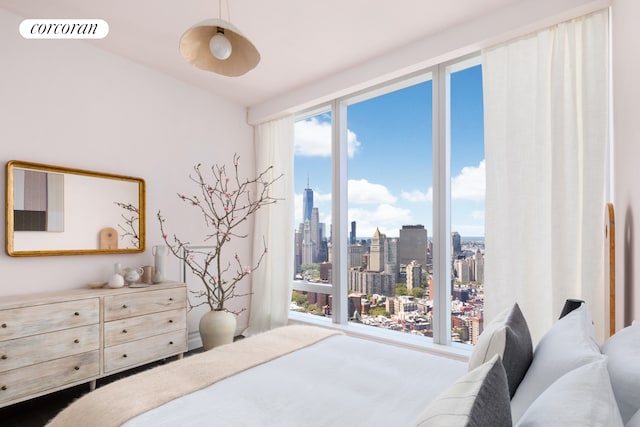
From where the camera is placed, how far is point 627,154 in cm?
155

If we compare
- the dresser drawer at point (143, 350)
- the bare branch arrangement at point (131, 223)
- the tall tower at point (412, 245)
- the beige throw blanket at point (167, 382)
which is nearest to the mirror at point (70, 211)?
the bare branch arrangement at point (131, 223)

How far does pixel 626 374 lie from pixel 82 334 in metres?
2.96

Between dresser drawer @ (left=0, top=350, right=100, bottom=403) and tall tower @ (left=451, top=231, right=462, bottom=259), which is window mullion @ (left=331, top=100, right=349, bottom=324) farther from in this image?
dresser drawer @ (left=0, top=350, right=100, bottom=403)

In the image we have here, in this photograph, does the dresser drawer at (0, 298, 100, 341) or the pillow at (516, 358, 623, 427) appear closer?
the pillow at (516, 358, 623, 427)

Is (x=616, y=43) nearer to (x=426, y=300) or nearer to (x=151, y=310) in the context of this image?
(x=426, y=300)

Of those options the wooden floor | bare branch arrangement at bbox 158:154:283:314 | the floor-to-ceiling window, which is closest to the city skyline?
the floor-to-ceiling window

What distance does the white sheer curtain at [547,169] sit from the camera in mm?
2139

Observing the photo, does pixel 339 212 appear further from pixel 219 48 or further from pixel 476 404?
pixel 476 404

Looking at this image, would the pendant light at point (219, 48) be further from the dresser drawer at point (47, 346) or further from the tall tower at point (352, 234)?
the tall tower at point (352, 234)

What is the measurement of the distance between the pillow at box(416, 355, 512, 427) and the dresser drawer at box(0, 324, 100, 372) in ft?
8.55

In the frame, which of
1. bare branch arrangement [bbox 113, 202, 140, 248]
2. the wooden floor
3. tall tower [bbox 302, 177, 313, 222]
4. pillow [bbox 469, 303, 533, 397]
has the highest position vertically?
tall tower [bbox 302, 177, 313, 222]

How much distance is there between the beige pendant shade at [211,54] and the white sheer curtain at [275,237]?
2.07m

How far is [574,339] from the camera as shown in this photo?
3.30 feet

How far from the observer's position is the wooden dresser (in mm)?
2232
